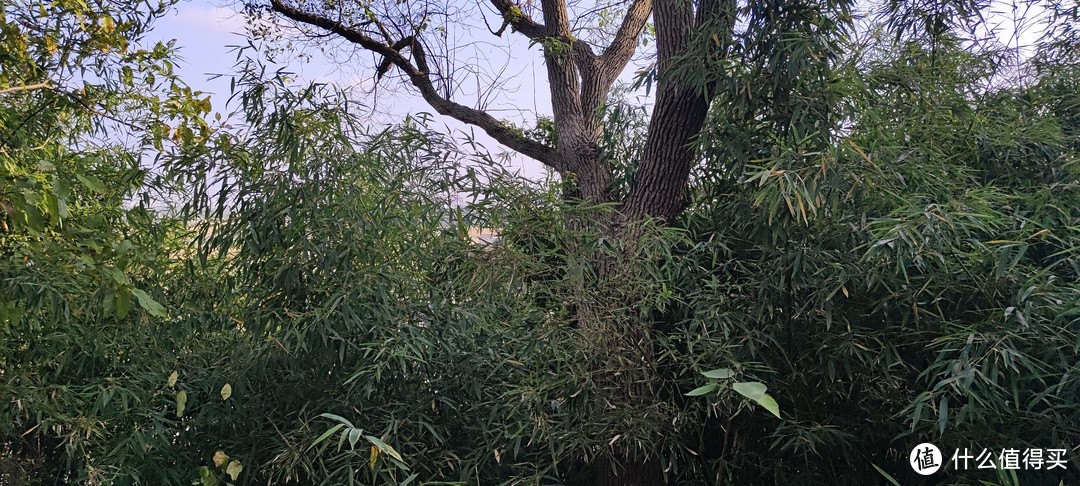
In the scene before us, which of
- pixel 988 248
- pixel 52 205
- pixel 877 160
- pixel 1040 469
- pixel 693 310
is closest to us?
pixel 52 205

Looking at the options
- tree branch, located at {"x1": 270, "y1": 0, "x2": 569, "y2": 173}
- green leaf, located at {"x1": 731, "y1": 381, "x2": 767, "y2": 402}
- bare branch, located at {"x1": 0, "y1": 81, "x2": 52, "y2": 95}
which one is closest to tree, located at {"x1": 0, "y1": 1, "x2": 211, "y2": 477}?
bare branch, located at {"x1": 0, "y1": 81, "x2": 52, "y2": 95}

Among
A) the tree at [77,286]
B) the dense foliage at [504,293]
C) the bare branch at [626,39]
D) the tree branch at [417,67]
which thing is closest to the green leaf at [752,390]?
A: the dense foliage at [504,293]

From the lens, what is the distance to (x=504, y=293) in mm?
2463

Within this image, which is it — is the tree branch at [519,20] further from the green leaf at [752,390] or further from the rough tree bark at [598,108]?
the green leaf at [752,390]

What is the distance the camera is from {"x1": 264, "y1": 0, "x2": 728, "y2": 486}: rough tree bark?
2742 millimetres

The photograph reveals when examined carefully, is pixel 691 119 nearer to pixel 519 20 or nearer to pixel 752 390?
pixel 519 20

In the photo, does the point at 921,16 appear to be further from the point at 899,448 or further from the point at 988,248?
the point at 899,448

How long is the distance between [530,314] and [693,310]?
0.53 m

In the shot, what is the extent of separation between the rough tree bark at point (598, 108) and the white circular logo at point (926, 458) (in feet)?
2.44

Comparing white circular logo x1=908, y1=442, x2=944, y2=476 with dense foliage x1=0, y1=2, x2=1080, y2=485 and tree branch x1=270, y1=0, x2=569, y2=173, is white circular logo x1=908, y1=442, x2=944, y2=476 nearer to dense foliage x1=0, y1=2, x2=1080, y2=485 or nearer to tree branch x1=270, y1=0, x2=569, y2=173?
dense foliage x1=0, y1=2, x2=1080, y2=485

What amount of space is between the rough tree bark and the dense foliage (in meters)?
0.11

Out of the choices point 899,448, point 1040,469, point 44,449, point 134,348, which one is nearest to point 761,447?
point 899,448

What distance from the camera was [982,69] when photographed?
2.95m

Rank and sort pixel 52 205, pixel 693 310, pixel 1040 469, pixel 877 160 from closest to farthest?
pixel 52 205
pixel 1040 469
pixel 877 160
pixel 693 310
